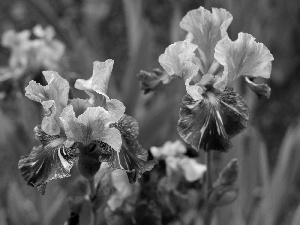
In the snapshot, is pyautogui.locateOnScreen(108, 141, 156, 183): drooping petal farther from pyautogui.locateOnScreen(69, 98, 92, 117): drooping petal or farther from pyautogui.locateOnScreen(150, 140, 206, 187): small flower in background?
pyautogui.locateOnScreen(150, 140, 206, 187): small flower in background

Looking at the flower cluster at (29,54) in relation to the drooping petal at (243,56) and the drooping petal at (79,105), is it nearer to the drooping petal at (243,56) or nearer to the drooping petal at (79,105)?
the drooping petal at (79,105)

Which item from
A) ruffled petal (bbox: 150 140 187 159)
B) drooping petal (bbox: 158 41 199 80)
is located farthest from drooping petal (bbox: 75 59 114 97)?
ruffled petal (bbox: 150 140 187 159)

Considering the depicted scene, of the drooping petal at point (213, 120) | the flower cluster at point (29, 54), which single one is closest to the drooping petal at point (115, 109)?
the drooping petal at point (213, 120)

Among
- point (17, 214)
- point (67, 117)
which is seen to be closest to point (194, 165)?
point (67, 117)

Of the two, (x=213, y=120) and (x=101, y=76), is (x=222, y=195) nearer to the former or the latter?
(x=213, y=120)

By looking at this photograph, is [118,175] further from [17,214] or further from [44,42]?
[44,42]

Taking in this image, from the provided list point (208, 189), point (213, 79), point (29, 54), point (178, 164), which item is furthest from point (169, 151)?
point (29, 54)
